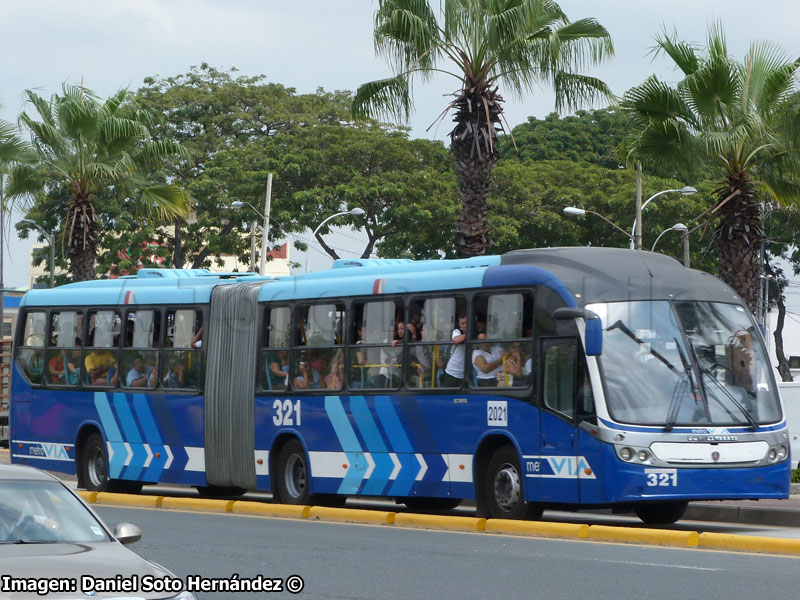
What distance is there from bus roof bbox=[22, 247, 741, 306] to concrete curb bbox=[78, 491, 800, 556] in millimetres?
2670

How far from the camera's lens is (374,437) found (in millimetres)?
19094

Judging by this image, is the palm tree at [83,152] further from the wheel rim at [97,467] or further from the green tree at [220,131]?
the green tree at [220,131]

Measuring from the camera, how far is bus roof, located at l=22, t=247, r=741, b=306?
54.7 feet

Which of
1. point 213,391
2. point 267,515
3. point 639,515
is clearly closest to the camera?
point 639,515

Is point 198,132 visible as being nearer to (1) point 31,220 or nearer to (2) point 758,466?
(1) point 31,220

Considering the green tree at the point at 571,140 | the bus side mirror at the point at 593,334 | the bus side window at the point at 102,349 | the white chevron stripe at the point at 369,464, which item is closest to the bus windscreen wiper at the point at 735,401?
the bus side mirror at the point at 593,334

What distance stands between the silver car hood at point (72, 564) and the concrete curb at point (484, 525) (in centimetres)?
781

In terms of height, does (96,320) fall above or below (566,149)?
below

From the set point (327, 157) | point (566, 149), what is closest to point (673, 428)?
point (327, 157)

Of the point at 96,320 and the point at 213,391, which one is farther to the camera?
the point at 96,320

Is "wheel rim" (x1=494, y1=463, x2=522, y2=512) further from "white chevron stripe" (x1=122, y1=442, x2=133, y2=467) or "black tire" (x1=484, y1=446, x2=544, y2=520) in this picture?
"white chevron stripe" (x1=122, y1=442, x2=133, y2=467)

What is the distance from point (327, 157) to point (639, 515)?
3660 cm

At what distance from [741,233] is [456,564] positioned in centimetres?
1180

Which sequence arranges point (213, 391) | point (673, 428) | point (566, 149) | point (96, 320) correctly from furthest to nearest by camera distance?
point (566, 149) < point (96, 320) < point (213, 391) < point (673, 428)
